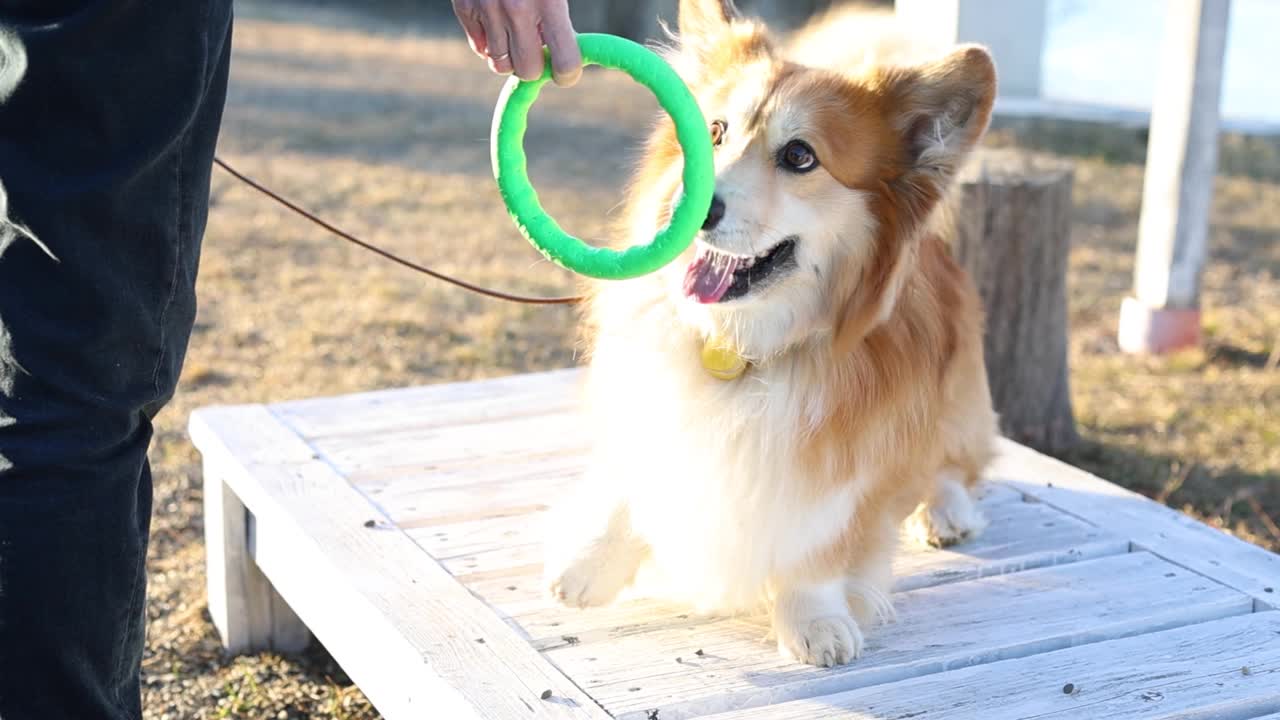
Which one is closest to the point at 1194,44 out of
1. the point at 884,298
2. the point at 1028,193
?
the point at 1028,193

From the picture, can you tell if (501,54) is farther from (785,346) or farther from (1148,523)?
(1148,523)

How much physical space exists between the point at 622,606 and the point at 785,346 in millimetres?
563

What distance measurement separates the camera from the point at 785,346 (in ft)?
7.23

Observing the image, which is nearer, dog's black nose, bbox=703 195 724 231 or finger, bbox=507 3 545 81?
finger, bbox=507 3 545 81

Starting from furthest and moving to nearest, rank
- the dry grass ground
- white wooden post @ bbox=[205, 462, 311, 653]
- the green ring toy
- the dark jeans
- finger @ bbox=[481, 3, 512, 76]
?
the dry grass ground
white wooden post @ bbox=[205, 462, 311, 653]
the green ring toy
finger @ bbox=[481, 3, 512, 76]
the dark jeans

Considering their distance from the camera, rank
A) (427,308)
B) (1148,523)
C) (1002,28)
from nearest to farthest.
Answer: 1. (1148,523)
2. (1002,28)
3. (427,308)

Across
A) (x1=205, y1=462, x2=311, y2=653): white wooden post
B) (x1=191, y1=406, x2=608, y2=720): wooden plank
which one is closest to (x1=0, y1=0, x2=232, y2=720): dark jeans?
(x1=191, y1=406, x2=608, y2=720): wooden plank

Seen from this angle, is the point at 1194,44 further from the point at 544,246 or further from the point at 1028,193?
the point at 544,246

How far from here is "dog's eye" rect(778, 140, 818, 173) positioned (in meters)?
2.14

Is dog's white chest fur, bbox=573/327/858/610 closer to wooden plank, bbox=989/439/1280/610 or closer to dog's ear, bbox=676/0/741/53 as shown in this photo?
dog's ear, bbox=676/0/741/53

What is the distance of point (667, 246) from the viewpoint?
6.56ft

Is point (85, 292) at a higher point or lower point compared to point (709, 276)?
higher

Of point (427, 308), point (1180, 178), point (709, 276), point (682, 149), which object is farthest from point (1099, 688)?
point (427, 308)

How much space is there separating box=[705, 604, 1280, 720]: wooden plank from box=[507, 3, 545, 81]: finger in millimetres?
959
